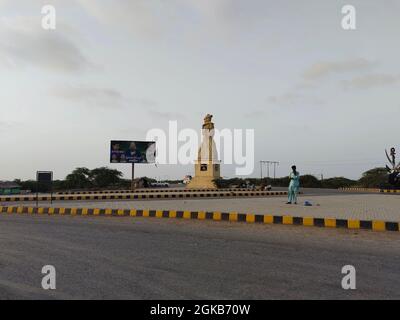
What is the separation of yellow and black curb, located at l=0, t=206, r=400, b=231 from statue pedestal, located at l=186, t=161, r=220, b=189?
2380 cm

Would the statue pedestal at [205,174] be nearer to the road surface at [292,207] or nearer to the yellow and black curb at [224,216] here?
the road surface at [292,207]

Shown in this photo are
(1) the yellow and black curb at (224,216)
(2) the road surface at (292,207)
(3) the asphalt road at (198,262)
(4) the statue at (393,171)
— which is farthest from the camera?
(4) the statue at (393,171)

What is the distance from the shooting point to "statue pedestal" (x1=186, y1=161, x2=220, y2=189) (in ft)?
128

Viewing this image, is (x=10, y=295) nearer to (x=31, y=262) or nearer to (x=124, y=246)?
(x=31, y=262)

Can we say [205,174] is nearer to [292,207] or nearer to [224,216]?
[292,207]

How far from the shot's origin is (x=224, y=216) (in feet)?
42.4

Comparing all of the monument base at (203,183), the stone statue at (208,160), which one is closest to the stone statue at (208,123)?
the stone statue at (208,160)

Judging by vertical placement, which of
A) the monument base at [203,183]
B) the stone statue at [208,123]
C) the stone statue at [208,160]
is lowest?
the monument base at [203,183]

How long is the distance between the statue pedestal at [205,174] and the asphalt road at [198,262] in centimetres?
2848

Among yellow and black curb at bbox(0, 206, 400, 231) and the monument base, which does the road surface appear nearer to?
yellow and black curb at bbox(0, 206, 400, 231)

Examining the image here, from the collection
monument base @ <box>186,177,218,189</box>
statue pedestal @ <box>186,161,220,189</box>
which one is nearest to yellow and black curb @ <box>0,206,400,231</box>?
monument base @ <box>186,177,218,189</box>

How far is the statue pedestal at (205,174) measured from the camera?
39.0m

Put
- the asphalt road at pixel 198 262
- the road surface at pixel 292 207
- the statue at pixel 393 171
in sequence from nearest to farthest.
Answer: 1. the asphalt road at pixel 198 262
2. the road surface at pixel 292 207
3. the statue at pixel 393 171
